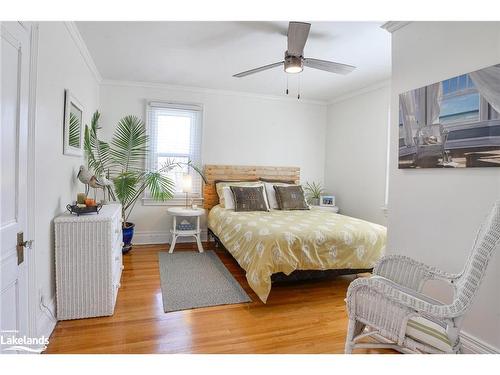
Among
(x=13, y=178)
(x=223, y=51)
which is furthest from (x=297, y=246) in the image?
(x=223, y=51)

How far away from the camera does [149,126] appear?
4.41m

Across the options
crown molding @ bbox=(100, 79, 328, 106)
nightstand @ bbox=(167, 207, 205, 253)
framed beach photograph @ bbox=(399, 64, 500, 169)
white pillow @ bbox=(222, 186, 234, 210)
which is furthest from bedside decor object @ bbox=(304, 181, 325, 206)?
framed beach photograph @ bbox=(399, 64, 500, 169)

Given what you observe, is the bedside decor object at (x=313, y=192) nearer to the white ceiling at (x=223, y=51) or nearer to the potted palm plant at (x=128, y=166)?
the white ceiling at (x=223, y=51)

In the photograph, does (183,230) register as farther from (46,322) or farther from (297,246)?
(46,322)

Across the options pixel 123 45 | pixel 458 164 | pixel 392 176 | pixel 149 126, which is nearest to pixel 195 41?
pixel 123 45

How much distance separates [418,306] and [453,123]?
1245 millimetres

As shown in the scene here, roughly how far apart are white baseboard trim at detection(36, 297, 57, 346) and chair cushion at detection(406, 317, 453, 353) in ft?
7.46

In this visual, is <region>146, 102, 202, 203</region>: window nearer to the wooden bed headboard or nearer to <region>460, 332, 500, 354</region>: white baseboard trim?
the wooden bed headboard

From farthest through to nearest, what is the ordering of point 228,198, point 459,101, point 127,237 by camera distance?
1. point 228,198
2. point 127,237
3. point 459,101

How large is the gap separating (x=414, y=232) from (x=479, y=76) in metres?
1.13

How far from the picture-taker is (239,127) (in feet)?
16.0

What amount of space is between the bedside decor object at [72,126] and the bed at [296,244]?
1819mm

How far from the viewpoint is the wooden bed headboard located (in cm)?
466
